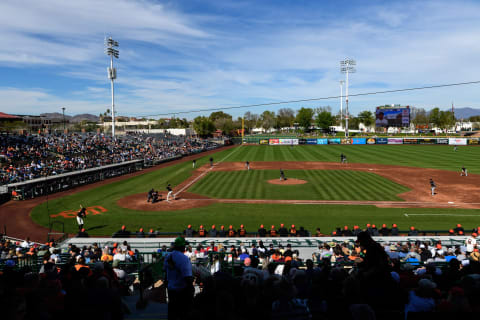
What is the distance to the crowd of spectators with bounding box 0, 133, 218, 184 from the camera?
32812mm

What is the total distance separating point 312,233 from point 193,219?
26.5ft

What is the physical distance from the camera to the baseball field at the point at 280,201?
2040 centimetres

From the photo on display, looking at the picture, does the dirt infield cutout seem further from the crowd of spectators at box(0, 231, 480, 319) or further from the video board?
the video board

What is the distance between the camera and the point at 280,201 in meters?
25.5

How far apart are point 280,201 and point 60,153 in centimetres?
3255

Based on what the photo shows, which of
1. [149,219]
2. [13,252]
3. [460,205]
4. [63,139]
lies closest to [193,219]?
[149,219]

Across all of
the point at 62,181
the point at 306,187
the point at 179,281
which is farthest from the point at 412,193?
the point at 62,181

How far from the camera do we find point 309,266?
5977 mm

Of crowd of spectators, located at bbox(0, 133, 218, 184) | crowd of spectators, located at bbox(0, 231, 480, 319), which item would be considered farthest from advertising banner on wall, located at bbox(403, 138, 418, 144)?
crowd of spectators, located at bbox(0, 231, 480, 319)

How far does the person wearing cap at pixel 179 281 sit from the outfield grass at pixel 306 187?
2186cm

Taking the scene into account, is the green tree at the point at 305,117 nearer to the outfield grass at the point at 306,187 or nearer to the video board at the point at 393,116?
the video board at the point at 393,116

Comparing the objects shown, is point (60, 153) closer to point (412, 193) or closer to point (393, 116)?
point (412, 193)

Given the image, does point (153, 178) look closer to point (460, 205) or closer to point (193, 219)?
point (193, 219)

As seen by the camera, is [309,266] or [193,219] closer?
[309,266]
